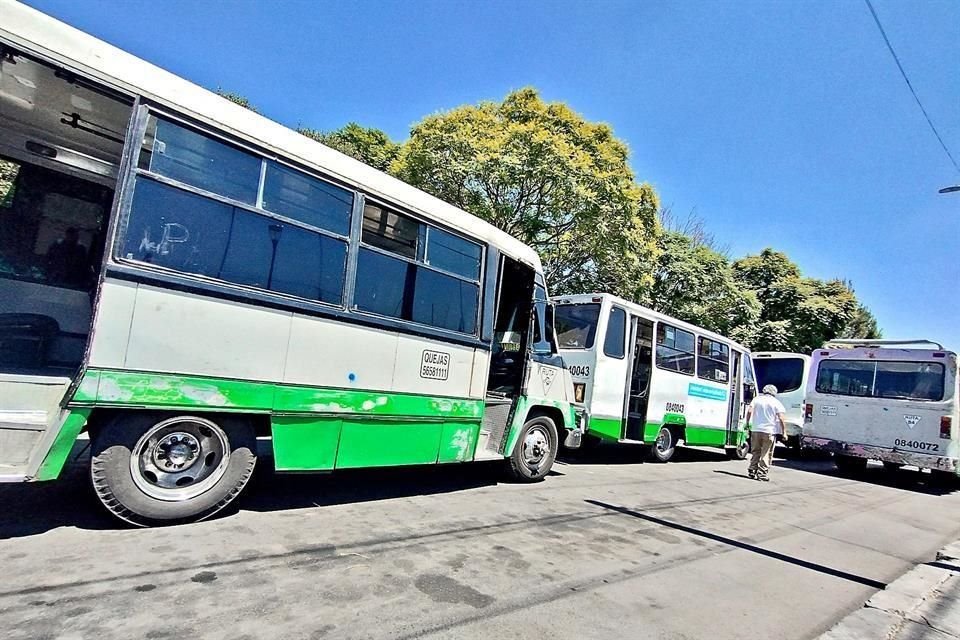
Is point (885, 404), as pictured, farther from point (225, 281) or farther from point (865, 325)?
point (865, 325)

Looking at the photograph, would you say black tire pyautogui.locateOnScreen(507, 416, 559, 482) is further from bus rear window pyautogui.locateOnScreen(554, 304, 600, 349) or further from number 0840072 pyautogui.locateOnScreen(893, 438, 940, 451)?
number 0840072 pyautogui.locateOnScreen(893, 438, 940, 451)

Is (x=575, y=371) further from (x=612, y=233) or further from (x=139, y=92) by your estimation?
(x=139, y=92)

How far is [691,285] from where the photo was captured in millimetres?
18641

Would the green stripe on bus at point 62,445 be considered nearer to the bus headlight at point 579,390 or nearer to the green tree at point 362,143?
the bus headlight at point 579,390

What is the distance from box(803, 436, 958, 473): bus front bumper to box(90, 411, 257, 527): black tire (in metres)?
12.5

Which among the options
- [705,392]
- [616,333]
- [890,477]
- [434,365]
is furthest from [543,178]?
[890,477]

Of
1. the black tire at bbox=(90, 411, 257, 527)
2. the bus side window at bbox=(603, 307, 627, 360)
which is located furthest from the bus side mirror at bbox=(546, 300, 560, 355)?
the black tire at bbox=(90, 411, 257, 527)

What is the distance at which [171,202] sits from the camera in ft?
12.9

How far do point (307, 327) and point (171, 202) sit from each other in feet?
4.54

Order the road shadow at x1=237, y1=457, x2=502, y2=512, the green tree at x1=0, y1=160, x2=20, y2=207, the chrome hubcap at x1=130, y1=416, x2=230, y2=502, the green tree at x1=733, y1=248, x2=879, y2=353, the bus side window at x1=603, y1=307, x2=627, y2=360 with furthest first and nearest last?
1. the green tree at x1=733, y1=248, x2=879, y2=353
2. the bus side window at x1=603, y1=307, x2=627, y2=360
3. the green tree at x1=0, y1=160, x2=20, y2=207
4. the road shadow at x1=237, y1=457, x2=502, y2=512
5. the chrome hubcap at x1=130, y1=416, x2=230, y2=502

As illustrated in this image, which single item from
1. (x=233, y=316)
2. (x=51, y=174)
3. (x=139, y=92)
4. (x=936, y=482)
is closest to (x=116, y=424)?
(x=233, y=316)

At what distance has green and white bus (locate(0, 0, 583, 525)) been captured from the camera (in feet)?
12.1

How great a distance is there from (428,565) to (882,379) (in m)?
12.2

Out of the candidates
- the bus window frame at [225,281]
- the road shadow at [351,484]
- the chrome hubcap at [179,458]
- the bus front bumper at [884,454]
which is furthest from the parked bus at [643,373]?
the chrome hubcap at [179,458]
